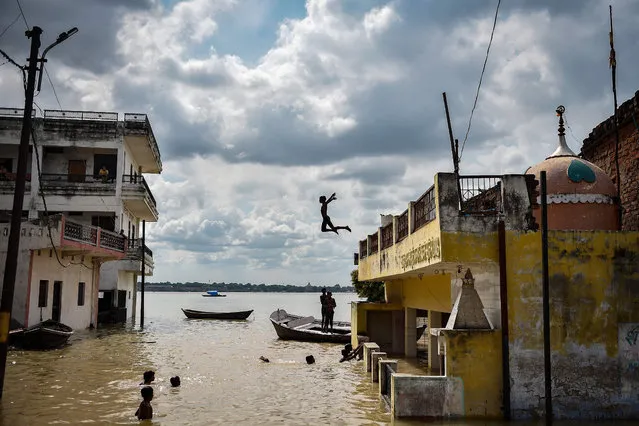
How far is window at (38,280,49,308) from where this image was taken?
28141mm

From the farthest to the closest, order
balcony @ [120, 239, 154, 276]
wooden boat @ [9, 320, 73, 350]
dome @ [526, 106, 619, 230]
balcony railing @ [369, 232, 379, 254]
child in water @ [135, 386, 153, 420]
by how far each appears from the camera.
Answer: balcony @ [120, 239, 154, 276] → wooden boat @ [9, 320, 73, 350] → balcony railing @ [369, 232, 379, 254] → dome @ [526, 106, 619, 230] → child in water @ [135, 386, 153, 420]

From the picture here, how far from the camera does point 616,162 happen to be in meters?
18.2

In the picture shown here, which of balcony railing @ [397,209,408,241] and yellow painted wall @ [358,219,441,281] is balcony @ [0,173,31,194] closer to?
yellow painted wall @ [358,219,441,281]

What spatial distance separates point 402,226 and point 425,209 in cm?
298

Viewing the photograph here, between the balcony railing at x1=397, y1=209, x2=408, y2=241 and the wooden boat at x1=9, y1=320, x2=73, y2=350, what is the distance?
593 inches

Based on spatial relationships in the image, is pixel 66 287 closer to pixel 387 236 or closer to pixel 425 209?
pixel 387 236

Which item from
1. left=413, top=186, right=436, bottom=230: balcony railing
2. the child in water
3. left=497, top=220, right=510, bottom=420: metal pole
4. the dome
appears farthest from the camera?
→ the dome

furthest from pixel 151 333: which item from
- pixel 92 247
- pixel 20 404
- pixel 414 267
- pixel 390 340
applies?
pixel 414 267

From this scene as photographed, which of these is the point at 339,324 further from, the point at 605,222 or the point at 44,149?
the point at 605,222

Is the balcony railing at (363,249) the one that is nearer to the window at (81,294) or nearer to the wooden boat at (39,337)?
the wooden boat at (39,337)

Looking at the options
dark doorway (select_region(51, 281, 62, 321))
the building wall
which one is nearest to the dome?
the building wall

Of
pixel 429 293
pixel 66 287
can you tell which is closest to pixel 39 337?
pixel 66 287

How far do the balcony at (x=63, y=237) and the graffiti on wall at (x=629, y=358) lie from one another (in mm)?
21699

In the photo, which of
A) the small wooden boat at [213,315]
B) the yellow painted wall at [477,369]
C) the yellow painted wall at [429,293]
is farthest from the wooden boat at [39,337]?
the small wooden boat at [213,315]
